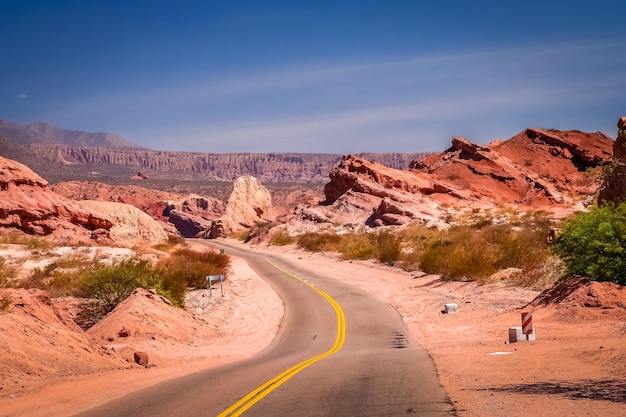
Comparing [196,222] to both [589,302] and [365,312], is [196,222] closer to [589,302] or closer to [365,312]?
[365,312]

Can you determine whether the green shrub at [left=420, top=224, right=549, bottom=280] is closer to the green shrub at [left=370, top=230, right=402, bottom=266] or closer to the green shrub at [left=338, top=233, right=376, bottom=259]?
the green shrub at [left=370, top=230, right=402, bottom=266]

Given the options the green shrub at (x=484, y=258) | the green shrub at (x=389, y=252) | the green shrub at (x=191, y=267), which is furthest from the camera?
the green shrub at (x=389, y=252)

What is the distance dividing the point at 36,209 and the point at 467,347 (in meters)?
29.7

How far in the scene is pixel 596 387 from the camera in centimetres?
914

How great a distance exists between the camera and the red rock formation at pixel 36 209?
3619 cm

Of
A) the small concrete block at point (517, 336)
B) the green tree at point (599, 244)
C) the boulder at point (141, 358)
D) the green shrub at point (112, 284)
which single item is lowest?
the boulder at point (141, 358)

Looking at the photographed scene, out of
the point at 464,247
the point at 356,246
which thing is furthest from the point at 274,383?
the point at 356,246

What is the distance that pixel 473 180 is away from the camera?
68.7 m

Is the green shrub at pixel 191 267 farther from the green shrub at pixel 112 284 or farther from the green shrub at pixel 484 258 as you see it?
the green shrub at pixel 484 258

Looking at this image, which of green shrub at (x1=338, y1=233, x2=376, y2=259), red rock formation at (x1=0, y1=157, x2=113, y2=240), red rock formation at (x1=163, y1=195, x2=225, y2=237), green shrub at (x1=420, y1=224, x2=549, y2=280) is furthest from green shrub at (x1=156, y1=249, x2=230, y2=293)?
red rock formation at (x1=163, y1=195, x2=225, y2=237)

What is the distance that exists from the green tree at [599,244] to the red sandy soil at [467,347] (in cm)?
67

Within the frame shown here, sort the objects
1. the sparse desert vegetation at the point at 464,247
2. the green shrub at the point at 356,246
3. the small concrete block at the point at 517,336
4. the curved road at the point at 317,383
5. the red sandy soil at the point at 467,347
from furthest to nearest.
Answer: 1. the green shrub at the point at 356,246
2. the sparse desert vegetation at the point at 464,247
3. the small concrete block at the point at 517,336
4. the red sandy soil at the point at 467,347
5. the curved road at the point at 317,383

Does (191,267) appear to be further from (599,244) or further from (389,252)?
(599,244)

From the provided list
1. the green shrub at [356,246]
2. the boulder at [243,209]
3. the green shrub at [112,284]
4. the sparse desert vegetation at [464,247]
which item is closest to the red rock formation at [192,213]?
the boulder at [243,209]
